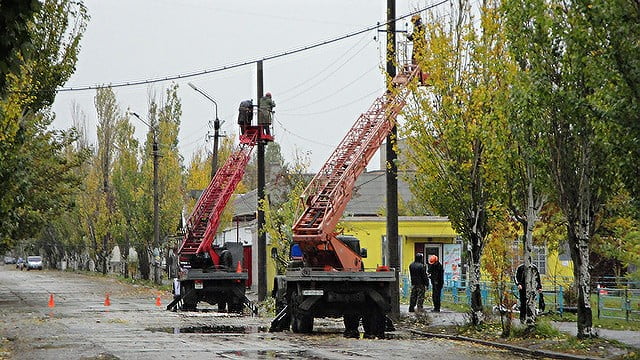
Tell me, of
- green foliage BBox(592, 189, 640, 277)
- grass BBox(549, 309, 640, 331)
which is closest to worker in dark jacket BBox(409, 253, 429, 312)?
grass BBox(549, 309, 640, 331)

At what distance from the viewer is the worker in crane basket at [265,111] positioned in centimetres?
3434

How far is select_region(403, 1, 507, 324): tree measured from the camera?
23.1 metres

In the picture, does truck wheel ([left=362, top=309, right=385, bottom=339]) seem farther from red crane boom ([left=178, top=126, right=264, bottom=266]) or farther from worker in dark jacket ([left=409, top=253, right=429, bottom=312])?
red crane boom ([left=178, top=126, right=264, bottom=266])

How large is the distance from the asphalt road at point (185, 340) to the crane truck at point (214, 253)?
1.10 meters

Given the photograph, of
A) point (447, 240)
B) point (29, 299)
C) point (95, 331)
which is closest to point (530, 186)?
point (95, 331)

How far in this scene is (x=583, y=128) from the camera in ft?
63.4

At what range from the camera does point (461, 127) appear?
23344 millimetres

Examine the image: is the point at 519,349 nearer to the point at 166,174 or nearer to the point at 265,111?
the point at 265,111

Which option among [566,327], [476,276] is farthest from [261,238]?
[566,327]

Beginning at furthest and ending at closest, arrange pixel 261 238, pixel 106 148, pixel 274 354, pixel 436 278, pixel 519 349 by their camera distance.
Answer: pixel 106 148 < pixel 261 238 < pixel 436 278 < pixel 519 349 < pixel 274 354

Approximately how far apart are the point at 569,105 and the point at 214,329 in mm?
10909

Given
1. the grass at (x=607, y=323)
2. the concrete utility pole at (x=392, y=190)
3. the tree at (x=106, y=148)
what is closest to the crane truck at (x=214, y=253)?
the concrete utility pole at (x=392, y=190)

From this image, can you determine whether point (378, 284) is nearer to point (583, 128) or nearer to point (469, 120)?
point (469, 120)

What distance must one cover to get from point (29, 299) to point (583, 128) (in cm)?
3131
